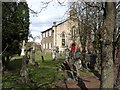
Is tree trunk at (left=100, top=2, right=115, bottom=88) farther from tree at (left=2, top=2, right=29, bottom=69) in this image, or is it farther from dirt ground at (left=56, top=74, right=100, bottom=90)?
tree at (left=2, top=2, right=29, bottom=69)

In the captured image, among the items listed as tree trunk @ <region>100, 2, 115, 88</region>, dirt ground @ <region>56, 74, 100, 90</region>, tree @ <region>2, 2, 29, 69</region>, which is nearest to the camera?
tree trunk @ <region>100, 2, 115, 88</region>

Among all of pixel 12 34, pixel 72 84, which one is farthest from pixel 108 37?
pixel 12 34

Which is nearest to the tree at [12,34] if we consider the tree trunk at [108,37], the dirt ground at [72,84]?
the dirt ground at [72,84]

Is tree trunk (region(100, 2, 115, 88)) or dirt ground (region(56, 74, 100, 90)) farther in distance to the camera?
dirt ground (region(56, 74, 100, 90))

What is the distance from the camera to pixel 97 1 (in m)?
16.2

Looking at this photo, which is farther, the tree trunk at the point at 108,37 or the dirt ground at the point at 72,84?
the dirt ground at the point at 72,84


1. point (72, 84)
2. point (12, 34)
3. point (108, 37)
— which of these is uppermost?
point (12, 34)

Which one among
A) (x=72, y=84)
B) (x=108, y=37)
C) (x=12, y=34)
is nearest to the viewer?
(x=108, y=37)

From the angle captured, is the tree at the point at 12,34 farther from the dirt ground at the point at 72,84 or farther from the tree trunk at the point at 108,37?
the tree trunk at the point at 108,37

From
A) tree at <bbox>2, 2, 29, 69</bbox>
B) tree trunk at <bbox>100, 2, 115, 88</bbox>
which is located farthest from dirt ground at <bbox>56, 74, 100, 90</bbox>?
tree trunk at <bbox>100, 2, 115, 88</bbox>

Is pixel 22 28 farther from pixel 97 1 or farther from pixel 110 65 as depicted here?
pixel 110 65

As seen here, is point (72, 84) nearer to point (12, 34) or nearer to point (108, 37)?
point (108, 37)

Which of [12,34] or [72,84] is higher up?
[12,34]

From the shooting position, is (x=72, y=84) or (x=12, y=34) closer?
(x=72, y=84)
